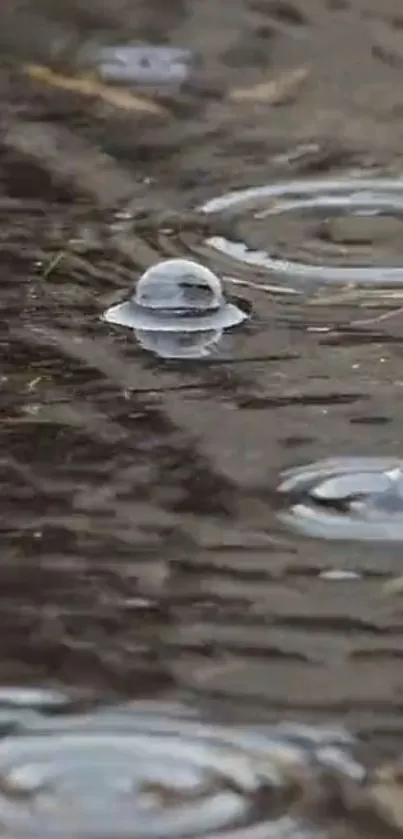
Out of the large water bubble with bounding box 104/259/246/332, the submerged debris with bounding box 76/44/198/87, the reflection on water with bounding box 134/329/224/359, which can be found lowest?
the reflection on water with bounding box 134/329/224/359

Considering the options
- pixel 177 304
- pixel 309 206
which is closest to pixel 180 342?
pixel 177 304

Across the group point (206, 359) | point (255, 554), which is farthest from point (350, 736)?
point (206, 359)

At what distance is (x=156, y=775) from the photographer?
108 cm

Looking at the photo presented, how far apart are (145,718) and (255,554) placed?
25 cm

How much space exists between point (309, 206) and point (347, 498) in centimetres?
107

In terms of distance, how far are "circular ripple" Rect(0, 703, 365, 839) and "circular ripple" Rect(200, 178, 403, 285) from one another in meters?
1.05

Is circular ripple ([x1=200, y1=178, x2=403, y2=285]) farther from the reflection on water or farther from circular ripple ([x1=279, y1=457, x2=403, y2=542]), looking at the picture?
circular ripple ([x1=279, y1=457, x2=403, y2=542])

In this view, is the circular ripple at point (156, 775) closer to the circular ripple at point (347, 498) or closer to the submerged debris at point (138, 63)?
the circular ripple at point (347, 498)

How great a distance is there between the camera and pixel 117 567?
4.40ft

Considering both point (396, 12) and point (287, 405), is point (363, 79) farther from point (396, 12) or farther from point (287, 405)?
point (287, 405)

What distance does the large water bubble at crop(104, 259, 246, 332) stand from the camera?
1.93m

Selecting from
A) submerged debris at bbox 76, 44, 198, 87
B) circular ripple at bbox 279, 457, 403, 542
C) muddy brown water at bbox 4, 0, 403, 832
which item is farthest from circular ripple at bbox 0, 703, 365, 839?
submerged debris at bbox 76, 44, 198, 87

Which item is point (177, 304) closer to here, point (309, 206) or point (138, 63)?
point (309, 206)

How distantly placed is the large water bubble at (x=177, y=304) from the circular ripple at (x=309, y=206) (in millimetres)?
164
